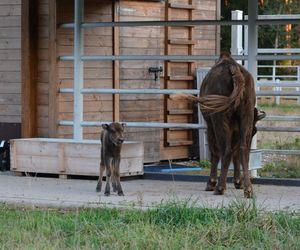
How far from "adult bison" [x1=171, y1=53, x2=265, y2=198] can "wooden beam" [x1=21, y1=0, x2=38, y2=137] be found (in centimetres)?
358

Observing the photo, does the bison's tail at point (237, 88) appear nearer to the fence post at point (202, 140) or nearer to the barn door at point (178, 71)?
the barn door at point (178, 71)

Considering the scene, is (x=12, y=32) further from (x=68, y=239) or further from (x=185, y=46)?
(x=68, y=239)

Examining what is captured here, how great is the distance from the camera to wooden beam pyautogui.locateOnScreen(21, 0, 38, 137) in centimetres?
1534

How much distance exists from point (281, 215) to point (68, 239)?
2.09 metres

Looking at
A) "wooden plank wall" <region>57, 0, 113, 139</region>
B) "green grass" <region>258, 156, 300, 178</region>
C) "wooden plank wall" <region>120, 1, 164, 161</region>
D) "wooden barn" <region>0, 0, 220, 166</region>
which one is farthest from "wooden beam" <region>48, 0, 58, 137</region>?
"green grass" <region>258, 156, 300, 178</region>

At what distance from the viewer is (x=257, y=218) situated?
960 centimetres

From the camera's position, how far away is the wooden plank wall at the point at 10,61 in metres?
15.6

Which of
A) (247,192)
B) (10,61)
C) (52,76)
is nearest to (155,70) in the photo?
(52,76)

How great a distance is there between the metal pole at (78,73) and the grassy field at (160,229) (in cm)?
429

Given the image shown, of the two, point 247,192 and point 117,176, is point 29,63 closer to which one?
point 117,176

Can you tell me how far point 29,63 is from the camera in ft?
50.5

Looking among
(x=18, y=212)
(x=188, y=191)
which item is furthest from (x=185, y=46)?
(x=18, y=212)

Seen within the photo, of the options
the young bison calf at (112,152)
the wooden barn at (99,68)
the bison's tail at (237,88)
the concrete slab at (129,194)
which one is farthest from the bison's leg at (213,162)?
the wooden barn at (99,68)

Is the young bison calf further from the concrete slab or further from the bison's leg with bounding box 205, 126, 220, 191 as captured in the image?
the bison's leg with bounding box 205, 126, 220, 191
